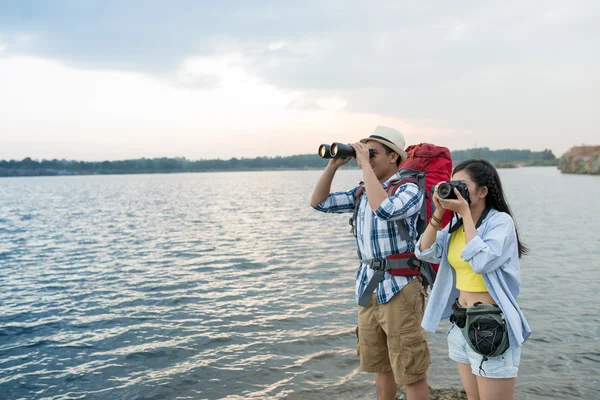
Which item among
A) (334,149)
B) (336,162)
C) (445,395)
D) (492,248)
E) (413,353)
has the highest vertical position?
(334,149)

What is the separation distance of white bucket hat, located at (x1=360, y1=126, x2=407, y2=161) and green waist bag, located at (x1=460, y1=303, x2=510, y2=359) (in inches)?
57.0

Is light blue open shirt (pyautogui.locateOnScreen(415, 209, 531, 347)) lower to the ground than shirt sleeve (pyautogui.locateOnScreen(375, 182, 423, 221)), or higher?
lower

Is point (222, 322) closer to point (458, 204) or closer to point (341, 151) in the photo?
point (341, 151)

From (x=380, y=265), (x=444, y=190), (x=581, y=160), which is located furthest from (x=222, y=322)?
(x=581, y=160)

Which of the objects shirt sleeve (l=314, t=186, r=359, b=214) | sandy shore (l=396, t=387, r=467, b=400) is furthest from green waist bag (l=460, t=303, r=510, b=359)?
sandy shore (l=396, t=387, r=467, b=400)

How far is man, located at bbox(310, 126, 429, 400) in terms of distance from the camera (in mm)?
3781

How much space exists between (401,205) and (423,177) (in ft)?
1.46

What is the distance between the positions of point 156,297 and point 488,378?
9.60 m

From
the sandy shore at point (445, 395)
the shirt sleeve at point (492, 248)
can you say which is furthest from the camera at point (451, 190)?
the sandy shore at point (445, 395)

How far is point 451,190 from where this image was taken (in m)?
3.15

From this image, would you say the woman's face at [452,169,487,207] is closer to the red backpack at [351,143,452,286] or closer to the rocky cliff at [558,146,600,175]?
the red backpack at [351,143,452,286]

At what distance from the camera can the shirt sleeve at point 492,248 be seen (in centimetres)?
297

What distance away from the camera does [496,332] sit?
2990mm

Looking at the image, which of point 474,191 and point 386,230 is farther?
point 386,230
